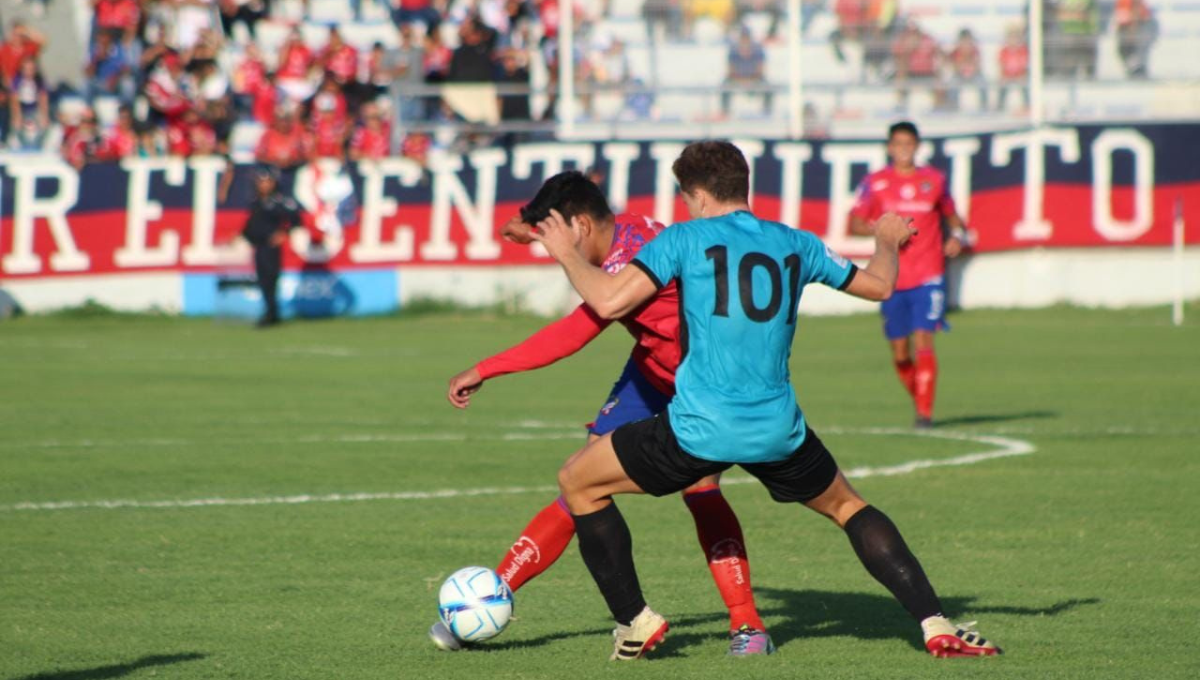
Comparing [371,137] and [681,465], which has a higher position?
[371,137]

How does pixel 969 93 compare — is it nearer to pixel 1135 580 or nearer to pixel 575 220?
pixel 1135 580

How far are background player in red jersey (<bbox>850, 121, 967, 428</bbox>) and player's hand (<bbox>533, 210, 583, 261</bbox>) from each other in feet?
26.5

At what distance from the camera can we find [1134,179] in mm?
25609

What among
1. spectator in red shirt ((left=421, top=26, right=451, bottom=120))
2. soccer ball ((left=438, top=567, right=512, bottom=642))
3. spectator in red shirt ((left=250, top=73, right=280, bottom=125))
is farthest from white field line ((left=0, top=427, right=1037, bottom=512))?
spectator in red shirt ((left=250, top=73, right=280, bottom=125))

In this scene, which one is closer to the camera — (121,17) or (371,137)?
(371,137)

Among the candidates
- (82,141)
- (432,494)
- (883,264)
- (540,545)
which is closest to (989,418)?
(432,494)

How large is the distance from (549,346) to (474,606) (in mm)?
1015

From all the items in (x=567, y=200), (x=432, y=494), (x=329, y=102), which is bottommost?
(x=432, y=494)

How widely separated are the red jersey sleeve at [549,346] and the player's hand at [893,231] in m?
1.05

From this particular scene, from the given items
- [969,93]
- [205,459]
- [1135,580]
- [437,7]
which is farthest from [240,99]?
[1135,580]

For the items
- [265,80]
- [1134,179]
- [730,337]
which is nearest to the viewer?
[730,337]

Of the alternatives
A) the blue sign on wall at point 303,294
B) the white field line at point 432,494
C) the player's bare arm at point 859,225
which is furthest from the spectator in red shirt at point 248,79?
the white field line at point 432,494

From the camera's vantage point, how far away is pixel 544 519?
23.4ft

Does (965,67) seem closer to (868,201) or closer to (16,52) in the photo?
(868,201)
